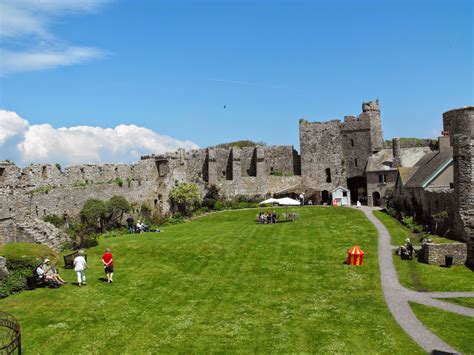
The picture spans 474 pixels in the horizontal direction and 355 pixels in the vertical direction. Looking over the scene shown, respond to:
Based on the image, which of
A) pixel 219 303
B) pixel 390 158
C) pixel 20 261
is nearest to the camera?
pixel 219 303

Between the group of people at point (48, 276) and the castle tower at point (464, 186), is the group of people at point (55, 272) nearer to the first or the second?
the group of people at point (48, 276)

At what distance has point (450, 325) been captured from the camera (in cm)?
1862

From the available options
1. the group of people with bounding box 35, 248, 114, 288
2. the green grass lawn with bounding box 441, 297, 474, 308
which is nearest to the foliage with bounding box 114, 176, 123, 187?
the group of people with bounding box 35, 248, 114, 288

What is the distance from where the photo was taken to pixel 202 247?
32219 millimetres

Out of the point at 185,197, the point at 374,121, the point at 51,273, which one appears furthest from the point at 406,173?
the point at 51,273

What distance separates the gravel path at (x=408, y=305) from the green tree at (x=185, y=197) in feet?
98.2

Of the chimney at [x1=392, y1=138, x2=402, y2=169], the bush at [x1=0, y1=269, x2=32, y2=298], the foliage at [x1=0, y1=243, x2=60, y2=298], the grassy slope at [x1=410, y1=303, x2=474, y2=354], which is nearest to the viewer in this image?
the grassy slope at [x1=410, y1=303, x2=474, y2=354]

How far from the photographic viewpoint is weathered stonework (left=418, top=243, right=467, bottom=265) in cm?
2800

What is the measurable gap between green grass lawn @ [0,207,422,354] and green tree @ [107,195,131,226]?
11.4 meters

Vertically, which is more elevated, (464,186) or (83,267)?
(464,186)

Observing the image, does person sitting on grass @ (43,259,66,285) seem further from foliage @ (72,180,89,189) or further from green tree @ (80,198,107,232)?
foliage @ (72,180,89,189)

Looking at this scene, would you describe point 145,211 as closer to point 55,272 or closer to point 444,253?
point 55,272

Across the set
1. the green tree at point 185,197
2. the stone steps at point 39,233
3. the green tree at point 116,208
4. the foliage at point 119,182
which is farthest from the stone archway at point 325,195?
the stone steps at point 39,233

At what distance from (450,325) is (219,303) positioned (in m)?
8.98
